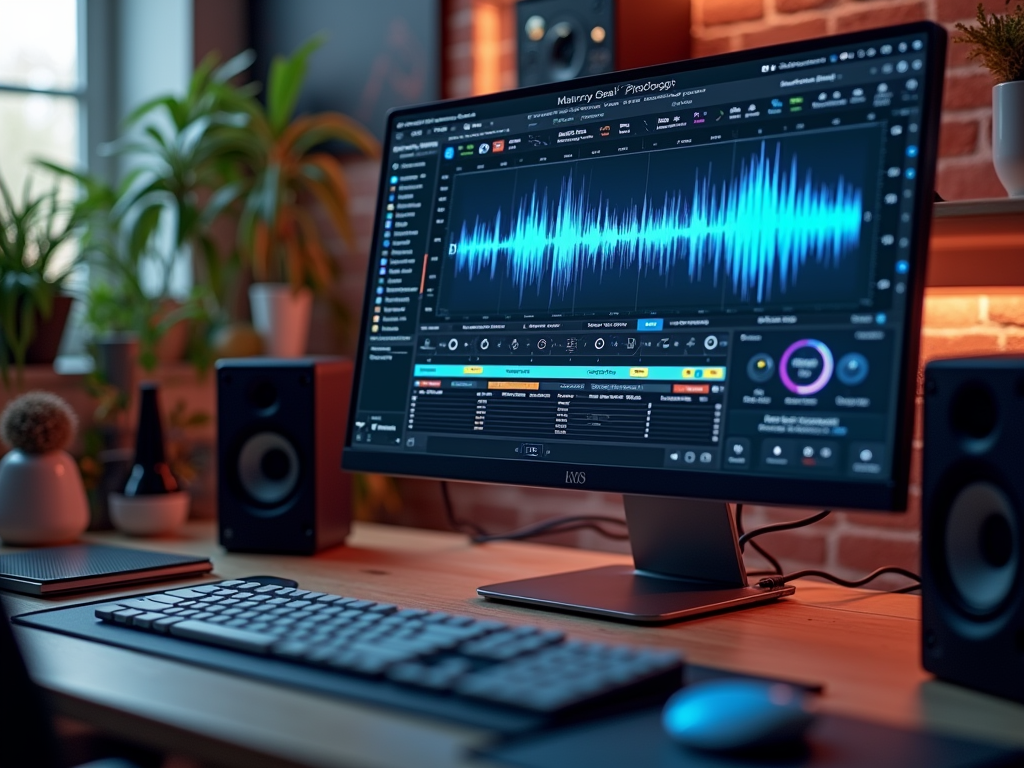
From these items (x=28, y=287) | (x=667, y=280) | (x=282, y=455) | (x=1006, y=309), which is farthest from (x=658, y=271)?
(x=28, y=287)

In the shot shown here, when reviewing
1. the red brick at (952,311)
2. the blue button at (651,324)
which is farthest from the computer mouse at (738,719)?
the red brick at (952,311)

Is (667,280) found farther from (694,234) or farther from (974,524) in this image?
(974,524)

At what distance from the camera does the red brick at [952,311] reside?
166 centimetres

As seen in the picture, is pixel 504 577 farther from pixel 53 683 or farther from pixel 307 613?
pixel 53 683

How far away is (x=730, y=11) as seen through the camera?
198cm

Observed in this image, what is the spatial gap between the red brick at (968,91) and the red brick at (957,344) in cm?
35

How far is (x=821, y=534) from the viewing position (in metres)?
1.94

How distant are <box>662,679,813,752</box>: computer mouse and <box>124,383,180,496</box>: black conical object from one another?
3.45 ft

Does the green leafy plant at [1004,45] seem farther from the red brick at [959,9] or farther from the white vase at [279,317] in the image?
the white vase at [279,317]

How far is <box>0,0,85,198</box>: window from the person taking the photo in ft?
9.10

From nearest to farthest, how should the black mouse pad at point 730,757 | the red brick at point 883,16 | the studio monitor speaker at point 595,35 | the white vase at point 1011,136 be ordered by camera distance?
the black mouse pad at point 730,757
the white vase at point 1011,136
the red brick at point 883,16
the studio monitor speaker at point 595,35

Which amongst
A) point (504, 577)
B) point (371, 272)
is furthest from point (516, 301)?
point (504, 577)

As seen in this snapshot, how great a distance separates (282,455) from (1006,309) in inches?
39.8

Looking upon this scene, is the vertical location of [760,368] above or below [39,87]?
below
